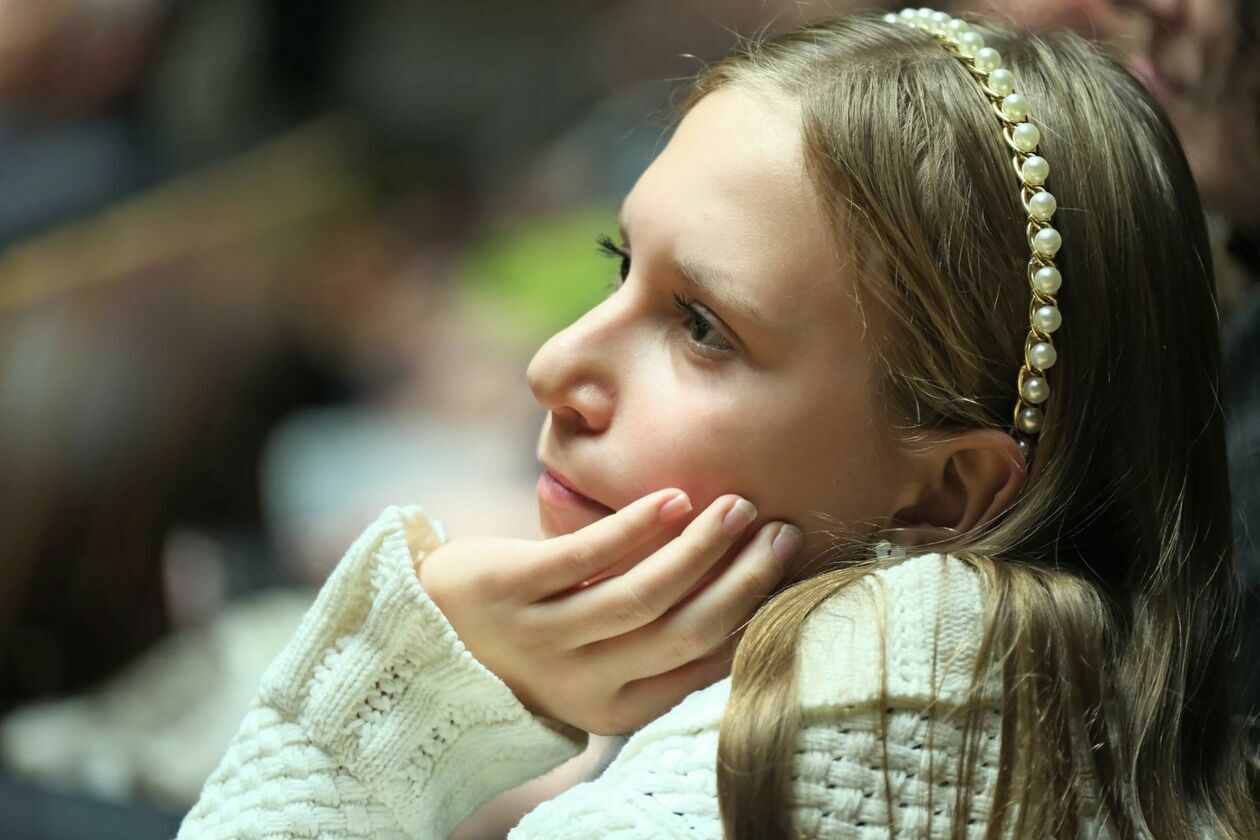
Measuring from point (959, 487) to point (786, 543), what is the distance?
140 millimetres

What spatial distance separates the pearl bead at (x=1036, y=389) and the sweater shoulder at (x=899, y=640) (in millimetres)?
146

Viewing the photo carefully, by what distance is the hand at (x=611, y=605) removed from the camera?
858 mm

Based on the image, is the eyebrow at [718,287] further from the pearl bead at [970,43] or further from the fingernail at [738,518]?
the pearl bead at [970,43]

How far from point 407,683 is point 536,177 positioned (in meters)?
1.65

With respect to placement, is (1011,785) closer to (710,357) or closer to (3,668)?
(710,357)

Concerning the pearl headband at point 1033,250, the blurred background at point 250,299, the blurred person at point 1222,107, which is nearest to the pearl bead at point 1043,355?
the pearl headband at point 1033,250

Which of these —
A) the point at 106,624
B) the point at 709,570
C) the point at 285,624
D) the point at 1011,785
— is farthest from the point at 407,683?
the point at 106,624

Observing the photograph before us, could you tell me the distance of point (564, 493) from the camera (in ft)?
3.04

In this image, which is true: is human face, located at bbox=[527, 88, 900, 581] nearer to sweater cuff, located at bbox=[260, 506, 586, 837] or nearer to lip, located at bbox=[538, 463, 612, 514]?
lip, located at bbox=[538, 463, 612, 514]

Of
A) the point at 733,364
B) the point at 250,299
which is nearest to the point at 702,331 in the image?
the point at 733,364

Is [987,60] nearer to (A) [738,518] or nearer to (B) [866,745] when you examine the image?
(A) [738,518]

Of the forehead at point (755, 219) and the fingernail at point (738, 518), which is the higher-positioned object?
the forehead at point (755, 219)

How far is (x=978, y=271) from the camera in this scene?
0.86m

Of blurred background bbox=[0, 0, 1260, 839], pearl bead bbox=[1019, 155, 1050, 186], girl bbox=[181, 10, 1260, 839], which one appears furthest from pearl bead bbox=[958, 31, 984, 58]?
blurred background bbox=[0, 0, 1260, 839]
